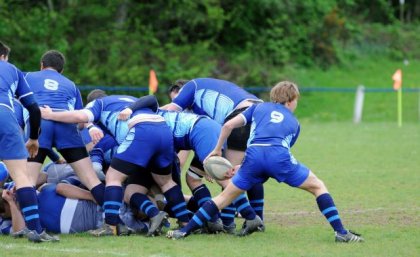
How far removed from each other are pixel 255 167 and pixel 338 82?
24390 mm

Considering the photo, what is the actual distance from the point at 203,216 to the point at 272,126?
104 cm

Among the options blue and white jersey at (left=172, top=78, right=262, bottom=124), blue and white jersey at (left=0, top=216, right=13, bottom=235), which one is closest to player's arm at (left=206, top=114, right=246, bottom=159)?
blue and white jersey at (left=172, top=78, right=262, bottom=124)

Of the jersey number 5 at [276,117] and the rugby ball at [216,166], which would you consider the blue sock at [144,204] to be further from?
the jersey number 5 at [276,117]

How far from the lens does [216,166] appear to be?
818 cm

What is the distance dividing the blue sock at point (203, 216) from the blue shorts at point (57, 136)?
1483 mm

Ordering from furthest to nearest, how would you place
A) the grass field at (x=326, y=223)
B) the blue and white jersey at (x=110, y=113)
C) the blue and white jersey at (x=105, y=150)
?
the blue and white jersey at (x=105, y=150) < the blue and white jersey at (x=110, y=113) < the grass field at (x=326, y=223)

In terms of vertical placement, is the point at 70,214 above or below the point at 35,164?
below

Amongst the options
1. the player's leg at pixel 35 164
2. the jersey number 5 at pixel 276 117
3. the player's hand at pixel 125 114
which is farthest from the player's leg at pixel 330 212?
the player's leg at pixel 35 164

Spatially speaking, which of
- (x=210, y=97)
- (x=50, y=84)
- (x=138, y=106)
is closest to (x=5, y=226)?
(x=50, y=84)

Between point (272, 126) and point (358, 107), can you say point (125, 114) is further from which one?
point (358, 107)

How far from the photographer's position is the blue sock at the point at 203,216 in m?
8.11

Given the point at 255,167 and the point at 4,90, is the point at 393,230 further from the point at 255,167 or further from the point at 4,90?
the point at 4,90

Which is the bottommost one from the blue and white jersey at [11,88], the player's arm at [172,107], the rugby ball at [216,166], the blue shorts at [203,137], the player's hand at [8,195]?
the player's hand at [8,195]

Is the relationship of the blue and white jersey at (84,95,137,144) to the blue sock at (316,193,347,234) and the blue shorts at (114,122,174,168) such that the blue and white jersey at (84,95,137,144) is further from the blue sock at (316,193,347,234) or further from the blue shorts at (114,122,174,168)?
the blue sock at (316,193,347,234)
